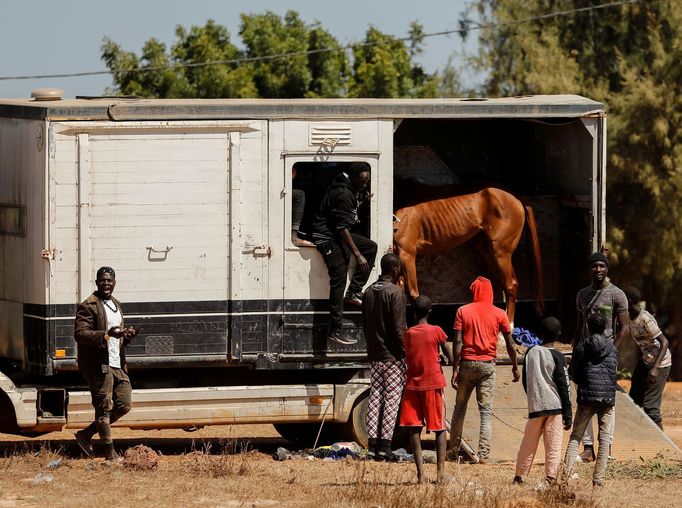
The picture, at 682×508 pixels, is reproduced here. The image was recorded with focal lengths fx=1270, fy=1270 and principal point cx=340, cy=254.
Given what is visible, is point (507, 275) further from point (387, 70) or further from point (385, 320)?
point (387, 70)

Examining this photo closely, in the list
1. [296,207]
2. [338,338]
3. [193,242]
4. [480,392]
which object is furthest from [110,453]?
[480,392]

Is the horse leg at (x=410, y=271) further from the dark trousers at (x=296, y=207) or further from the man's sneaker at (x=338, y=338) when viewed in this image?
the dark trousers at (x=296, y=207)

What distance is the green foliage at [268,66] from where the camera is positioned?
2722 cm

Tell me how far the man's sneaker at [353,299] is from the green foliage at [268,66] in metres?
16.1

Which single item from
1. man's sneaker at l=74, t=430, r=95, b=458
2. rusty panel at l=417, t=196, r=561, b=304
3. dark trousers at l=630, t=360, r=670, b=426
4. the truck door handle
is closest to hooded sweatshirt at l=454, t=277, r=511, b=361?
the truck door handle

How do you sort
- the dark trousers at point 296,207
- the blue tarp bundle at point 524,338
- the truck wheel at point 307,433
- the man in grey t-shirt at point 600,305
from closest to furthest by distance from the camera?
the man in grey t-shirt at point 600,305 → the dark trousers at point 296,207 → the truck wheel at point 307,433 → the blue tarp bundle at point 524,338

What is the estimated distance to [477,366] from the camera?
34.1 feet

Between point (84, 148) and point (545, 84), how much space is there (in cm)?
1521

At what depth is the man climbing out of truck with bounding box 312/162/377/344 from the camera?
11.0 m

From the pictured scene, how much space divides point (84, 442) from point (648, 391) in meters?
5.24

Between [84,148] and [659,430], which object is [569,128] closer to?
[659,430]

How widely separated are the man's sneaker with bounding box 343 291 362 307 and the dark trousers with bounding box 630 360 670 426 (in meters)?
2.91

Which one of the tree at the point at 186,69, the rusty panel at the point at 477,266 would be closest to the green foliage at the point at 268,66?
the tree at the point at 186,69

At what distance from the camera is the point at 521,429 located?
11.2 metres
